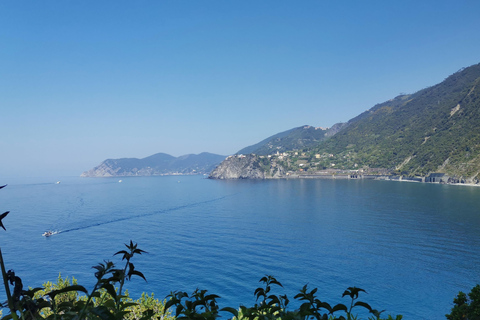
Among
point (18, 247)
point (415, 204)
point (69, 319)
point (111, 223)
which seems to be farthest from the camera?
point (415, 204)

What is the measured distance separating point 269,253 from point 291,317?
4415 centimetres

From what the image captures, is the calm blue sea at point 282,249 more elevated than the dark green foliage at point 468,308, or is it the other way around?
the dark green foliage at point 468,308

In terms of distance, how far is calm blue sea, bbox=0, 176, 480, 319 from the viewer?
33469 mm

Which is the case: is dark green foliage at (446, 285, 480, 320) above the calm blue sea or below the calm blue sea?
above

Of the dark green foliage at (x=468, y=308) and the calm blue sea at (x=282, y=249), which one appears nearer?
the dark green foliage at (x=468, y=308)

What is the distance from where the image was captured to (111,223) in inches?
2815

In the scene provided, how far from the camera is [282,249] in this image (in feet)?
155

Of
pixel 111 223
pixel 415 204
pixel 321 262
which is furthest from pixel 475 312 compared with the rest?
pixel 415 204

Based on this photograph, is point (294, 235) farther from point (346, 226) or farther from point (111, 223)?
point (111, 223)

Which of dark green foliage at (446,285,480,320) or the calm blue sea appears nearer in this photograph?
dark green foliage at (446,285,480,320)

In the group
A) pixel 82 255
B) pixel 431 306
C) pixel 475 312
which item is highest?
pixel 475 312

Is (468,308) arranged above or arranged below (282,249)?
above

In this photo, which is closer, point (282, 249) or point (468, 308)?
point (468, 308)

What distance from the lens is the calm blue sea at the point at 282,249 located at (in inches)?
1318
